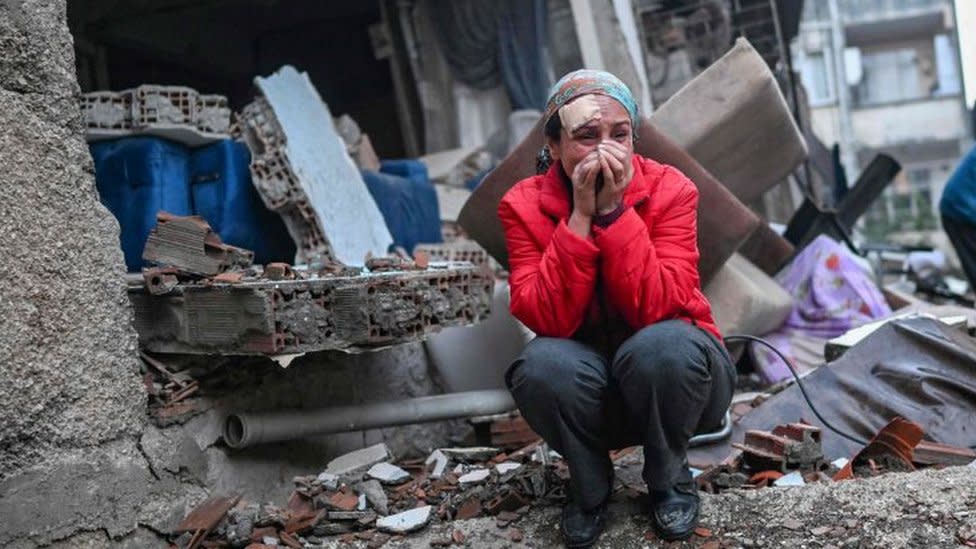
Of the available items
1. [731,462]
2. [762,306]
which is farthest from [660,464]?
[762,306]

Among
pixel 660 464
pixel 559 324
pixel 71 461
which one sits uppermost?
pixel 559 324

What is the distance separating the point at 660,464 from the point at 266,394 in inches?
63.0

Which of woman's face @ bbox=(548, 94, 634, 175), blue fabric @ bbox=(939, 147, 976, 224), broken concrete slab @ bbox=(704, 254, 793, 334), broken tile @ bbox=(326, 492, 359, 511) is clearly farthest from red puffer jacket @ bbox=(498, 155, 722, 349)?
blue fabric @ bbox=(939, 147, 976, 224)

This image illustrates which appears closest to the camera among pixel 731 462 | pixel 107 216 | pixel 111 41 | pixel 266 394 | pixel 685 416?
pixel 685 416

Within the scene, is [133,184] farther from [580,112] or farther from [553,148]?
[580,112]

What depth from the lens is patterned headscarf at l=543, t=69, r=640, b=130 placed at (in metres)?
2.58

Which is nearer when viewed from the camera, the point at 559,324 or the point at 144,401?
the point at 559,324

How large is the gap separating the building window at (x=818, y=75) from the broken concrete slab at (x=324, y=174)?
26.1 m

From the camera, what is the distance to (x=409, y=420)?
360 cm

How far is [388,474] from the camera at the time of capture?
3.33 m

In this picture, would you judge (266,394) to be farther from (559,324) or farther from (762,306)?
(762,306)

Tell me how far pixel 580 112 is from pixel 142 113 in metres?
2.38

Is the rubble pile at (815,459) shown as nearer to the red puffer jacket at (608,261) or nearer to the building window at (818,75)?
the red puffer jacket at (608,261)

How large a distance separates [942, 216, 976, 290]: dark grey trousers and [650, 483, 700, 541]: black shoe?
11.8 ft
